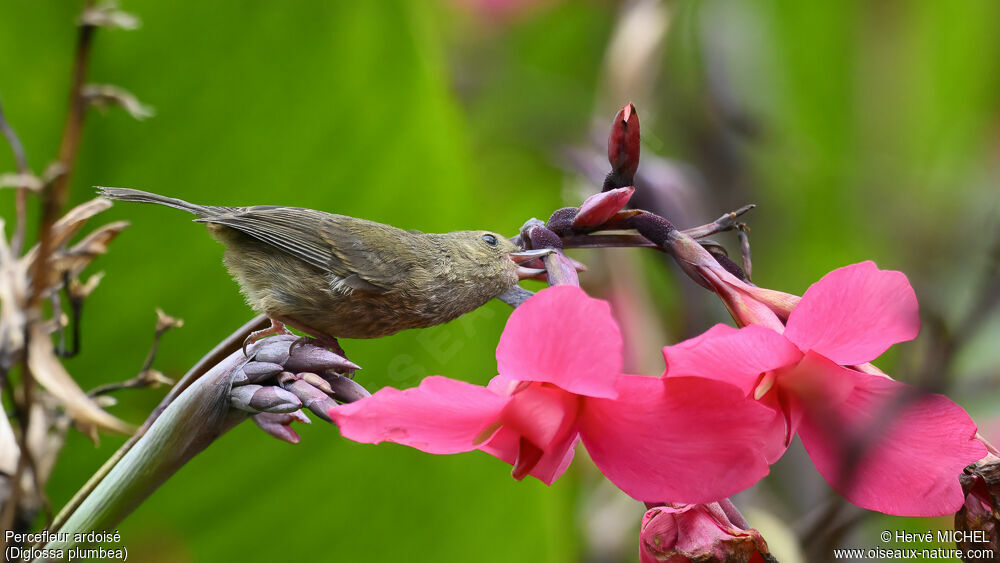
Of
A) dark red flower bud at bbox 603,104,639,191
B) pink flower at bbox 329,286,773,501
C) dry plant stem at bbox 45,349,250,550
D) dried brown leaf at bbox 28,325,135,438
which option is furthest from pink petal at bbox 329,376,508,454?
dried brown leaf at bbox 28,325,135,438

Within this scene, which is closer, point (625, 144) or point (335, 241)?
point (625, 144)

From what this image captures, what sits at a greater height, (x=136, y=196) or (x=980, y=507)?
(x=136, y=196)

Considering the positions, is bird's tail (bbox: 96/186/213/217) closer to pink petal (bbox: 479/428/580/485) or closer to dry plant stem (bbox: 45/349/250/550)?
dry plant stem (bbox: 45/349/250/550)

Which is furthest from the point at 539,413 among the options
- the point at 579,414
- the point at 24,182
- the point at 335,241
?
the point at 24,182

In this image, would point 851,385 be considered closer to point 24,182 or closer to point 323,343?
point 323,343

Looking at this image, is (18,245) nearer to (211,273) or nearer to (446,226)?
(211,273)

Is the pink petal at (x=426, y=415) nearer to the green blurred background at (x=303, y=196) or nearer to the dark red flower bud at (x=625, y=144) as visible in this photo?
the dark red flower bud at (x=625, y=144)

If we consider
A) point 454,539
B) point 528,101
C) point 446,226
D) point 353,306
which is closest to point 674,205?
point 446,226
